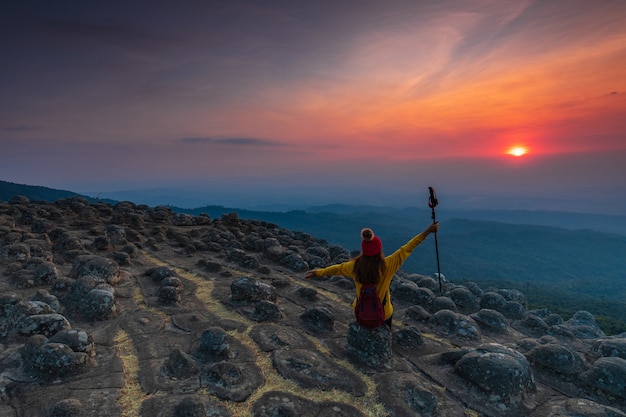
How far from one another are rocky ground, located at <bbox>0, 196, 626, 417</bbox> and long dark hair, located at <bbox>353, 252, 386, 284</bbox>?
5.01ft

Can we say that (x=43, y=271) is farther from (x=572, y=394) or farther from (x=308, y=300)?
(x=572, y=394)

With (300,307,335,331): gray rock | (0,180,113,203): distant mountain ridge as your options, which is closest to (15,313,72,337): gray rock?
(300,307,335,331): gray rock

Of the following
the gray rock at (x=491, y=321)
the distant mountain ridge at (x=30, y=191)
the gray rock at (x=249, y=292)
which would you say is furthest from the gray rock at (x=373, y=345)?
the distant mountain ridge at (x=30, y=191)

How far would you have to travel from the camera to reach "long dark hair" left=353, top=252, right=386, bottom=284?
7.84m

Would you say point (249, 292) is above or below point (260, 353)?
above

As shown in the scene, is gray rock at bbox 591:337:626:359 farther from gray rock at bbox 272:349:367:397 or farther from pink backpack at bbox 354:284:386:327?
gray rock at bbox 272:349:367:397

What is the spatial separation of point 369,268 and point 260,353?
3262mm

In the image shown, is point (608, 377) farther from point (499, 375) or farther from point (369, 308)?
point (369, 308)

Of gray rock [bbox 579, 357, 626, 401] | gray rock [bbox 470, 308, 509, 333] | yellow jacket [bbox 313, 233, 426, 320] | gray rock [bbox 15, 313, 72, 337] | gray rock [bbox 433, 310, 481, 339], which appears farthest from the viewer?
gray rock [bbox 470, 308, 509, 333]

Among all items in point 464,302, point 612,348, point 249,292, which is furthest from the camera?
point 464,302

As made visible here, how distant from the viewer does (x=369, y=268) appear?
25.8 ft

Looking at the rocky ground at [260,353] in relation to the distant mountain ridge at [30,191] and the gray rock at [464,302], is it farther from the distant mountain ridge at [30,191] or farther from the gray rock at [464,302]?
the distant mountain ridge at [30,191]

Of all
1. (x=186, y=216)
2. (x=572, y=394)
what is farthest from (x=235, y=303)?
(x=186, y=216)

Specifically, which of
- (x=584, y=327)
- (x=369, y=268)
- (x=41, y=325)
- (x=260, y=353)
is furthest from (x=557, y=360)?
(x=41, y=325)
